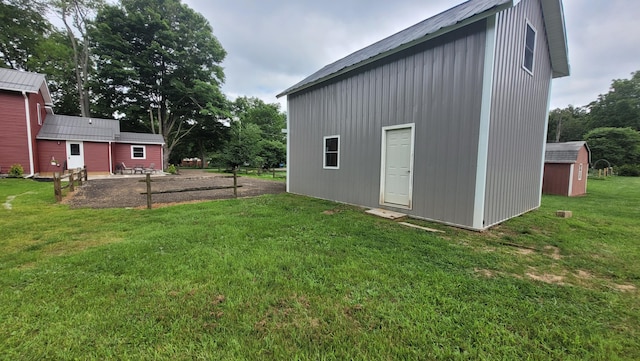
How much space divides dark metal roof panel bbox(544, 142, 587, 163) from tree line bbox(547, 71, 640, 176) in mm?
26408

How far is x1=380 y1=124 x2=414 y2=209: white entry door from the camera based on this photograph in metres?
5.87

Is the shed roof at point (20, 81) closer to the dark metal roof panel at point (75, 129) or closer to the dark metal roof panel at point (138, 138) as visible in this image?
the dark metal roof panel at point (75, 129)

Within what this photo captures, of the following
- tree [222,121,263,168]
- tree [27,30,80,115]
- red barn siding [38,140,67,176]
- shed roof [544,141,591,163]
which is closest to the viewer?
shed roof [544,141,591,163]

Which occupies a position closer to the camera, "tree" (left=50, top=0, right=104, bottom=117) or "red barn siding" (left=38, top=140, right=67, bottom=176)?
"red barn siding" (left=38, top=140, right=67, bottom=176)

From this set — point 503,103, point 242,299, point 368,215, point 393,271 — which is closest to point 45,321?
point 242,299

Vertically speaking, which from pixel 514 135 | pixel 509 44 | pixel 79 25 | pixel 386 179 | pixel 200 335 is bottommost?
pixel 200 335

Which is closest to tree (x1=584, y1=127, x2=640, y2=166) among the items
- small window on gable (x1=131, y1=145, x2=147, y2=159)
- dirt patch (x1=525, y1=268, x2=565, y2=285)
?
dirt patch (x1=525, y1=268, x2=565, y2=285)

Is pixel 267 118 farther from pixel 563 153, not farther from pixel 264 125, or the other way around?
pixel 563 153

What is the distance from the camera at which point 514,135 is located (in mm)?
5785

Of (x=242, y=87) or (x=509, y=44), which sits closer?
(x=509, y=44)

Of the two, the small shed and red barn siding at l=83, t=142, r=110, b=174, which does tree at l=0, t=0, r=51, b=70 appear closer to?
red barn siding at l=83, t=142, r=110, b=174

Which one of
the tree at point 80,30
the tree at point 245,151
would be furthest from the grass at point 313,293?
the tree at point 80,30

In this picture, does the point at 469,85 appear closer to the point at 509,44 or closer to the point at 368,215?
the point at 509,44

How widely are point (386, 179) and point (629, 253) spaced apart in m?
4.18
